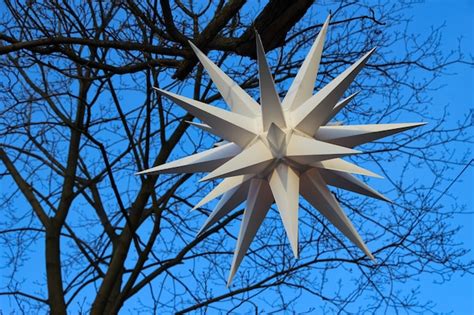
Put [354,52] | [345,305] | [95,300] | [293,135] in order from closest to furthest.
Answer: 1. [293,135]
2. [95,300]
3. [345,305]
4. [354,52]

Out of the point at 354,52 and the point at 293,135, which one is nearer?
the point at 293,135

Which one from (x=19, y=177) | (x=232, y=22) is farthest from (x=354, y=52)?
(x=19, y=177)

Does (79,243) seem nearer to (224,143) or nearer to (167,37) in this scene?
(167,37)

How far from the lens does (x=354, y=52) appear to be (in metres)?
5.13

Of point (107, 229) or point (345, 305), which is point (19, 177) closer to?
point (107, 229)

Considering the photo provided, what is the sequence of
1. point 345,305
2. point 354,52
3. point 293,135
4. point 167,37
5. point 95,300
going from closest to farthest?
point 293,135 → point 167,37 → point 95,300 → point 345,305 → point 354,52

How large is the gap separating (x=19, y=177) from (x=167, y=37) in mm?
2559

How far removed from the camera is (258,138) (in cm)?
170

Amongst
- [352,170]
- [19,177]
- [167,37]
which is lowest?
[352,170]

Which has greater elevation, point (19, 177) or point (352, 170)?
point (19, 177)

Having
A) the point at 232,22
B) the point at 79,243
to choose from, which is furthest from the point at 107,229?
the point at 232,22

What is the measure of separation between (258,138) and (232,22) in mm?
3018

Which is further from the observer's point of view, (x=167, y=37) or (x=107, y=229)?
(x=107, y=229)

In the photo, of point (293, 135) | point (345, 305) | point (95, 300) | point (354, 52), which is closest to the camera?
point (293, 135)
